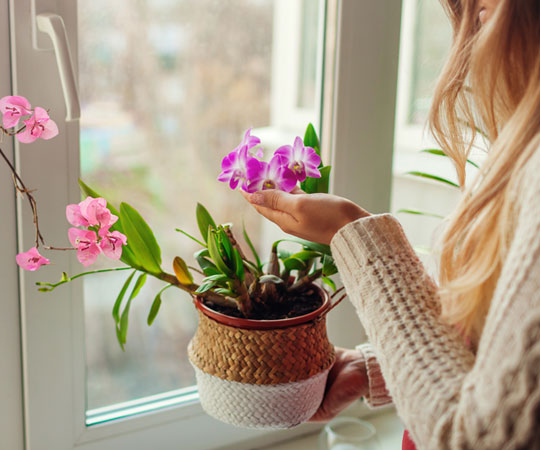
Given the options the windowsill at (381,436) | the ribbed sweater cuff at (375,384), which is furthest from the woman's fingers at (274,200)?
the windowsill at (381,436)

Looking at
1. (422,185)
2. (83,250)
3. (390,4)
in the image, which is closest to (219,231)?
(83,250)

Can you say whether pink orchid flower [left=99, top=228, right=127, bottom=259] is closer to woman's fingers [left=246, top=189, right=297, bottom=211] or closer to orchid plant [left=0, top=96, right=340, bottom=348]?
orchid plant [left=0, top=96, right=340, bottom=348]

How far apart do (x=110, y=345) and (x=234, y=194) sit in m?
0.34

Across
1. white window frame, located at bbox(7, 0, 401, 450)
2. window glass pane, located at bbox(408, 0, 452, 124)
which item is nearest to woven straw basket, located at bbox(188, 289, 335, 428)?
white window frame, located at bbox(7, 0, 401, 450)

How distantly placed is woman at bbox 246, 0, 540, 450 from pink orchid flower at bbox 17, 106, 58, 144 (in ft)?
0.86

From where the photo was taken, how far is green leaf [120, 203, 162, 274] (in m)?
0.83

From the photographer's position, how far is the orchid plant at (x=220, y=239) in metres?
0.75

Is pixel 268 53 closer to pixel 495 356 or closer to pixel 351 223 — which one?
pixel 351 223

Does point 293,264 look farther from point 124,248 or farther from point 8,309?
point 8,309

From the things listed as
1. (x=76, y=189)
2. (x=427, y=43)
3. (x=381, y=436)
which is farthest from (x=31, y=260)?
(x=427, y=43)

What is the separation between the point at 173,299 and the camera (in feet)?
3.58

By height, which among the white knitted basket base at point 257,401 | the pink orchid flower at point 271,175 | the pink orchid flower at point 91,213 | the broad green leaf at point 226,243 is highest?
the pink orchid flower at point 271,175

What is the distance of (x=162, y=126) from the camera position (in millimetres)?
1009

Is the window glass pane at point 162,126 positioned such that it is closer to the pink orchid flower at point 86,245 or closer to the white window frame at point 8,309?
the white window frame at point 8,309
